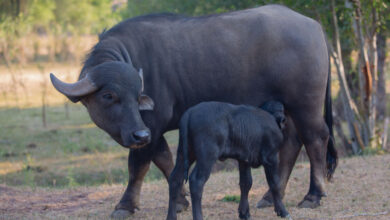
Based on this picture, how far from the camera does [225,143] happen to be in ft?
16.7

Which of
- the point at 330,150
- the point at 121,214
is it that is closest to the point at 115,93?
the point at 121,214

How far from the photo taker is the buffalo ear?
530 cm

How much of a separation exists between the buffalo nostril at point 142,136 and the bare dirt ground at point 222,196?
1225 mm

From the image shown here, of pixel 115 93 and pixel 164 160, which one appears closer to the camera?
pixel 115 93

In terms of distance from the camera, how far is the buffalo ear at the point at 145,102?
530 centimetres

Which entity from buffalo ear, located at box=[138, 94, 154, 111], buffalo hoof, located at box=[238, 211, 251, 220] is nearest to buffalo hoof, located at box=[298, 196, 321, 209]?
buffalo hoof, located at box=[238, 211, 251, 220]

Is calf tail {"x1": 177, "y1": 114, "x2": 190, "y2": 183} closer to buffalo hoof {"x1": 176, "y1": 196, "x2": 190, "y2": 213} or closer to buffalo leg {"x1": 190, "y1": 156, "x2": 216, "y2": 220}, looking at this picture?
buffalo leg {"x1": 190, "y1": 156, "x2": 216, "y2": 220}

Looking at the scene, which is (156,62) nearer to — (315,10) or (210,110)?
(210,110)

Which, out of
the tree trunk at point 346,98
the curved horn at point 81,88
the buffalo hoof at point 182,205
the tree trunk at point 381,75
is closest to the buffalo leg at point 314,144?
the buffalo hoof at point 182,205

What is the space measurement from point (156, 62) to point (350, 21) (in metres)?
4.71

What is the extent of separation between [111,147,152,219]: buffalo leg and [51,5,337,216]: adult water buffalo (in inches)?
0.4

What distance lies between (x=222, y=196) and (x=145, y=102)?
2.01 m

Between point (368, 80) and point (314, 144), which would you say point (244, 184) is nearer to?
point (314, 144)

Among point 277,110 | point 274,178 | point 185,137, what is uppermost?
point 185,137
